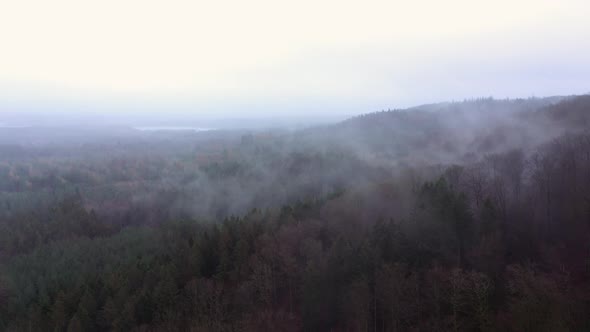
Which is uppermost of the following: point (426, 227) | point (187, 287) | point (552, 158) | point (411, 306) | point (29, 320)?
point (552, 158)

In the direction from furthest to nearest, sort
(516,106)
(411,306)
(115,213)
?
(516,106), (115,213), (411,306)

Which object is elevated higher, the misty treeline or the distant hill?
the distant hill

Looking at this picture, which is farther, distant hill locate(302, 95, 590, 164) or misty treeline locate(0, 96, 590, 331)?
distant hill locate(302, 95, 590, 164)

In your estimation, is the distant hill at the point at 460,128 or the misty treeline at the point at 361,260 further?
the distant hill at the point at 460,128

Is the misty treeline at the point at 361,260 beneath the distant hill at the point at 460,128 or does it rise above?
beneath

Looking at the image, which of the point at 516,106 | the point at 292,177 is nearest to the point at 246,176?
the point at 292,177

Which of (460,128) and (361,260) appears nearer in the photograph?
(361,260)

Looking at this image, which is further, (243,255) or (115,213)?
(115,213)

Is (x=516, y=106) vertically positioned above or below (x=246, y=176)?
above

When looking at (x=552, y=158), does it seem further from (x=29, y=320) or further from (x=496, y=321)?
(x=29, y=320)

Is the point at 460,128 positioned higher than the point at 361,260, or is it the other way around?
the point at 460,128

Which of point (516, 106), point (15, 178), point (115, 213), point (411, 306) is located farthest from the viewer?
point (516, 106)
